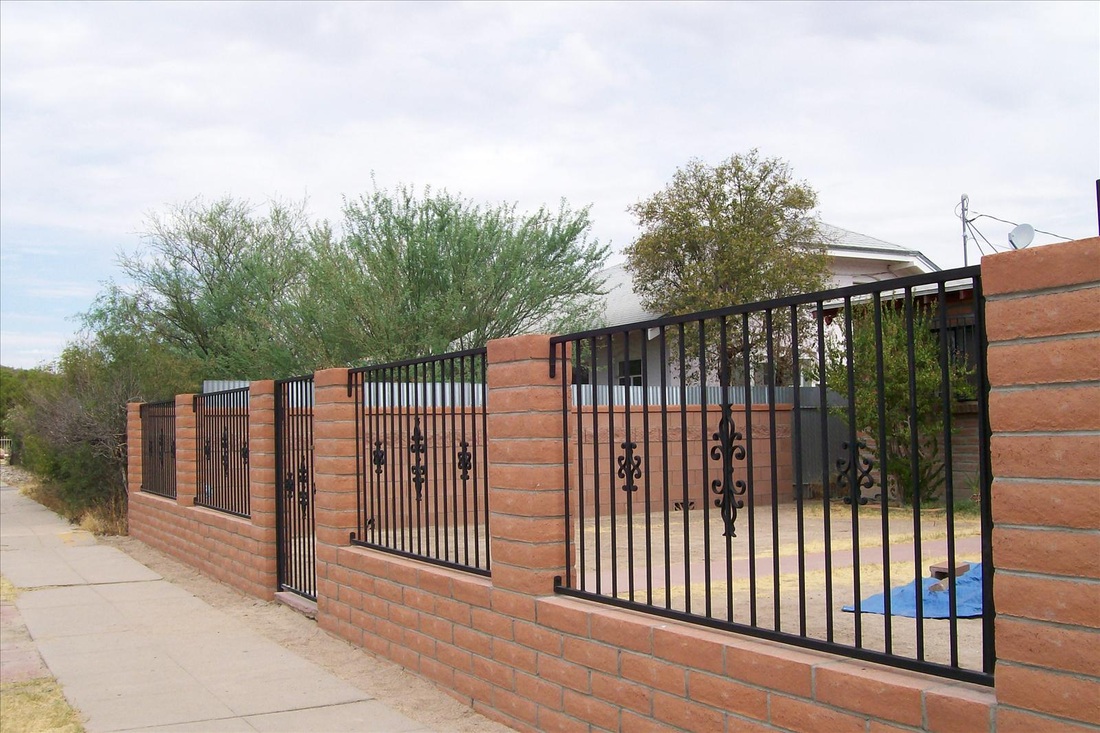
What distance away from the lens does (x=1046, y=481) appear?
2.99 meters

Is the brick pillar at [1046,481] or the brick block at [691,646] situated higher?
the brick pillar at [1046,481]

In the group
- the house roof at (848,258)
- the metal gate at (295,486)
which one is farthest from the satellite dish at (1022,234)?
the house roof at (848,258)

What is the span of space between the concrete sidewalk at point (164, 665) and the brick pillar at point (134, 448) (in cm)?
385

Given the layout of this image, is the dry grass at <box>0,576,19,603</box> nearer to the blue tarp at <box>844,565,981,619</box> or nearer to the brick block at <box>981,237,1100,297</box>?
the blue tarp at <box>844,565,981,619</box>

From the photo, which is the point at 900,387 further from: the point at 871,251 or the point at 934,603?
the point at 871,251

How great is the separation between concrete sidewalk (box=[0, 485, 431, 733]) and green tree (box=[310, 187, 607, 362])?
30.9 ft

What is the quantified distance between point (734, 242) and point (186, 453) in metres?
14.0

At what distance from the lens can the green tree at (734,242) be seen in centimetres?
2348

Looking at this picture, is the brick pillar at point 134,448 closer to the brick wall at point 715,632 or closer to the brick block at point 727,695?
the brick wall at point 715,632

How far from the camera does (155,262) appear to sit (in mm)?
28391

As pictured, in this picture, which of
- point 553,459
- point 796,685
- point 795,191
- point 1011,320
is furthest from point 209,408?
point 795,191

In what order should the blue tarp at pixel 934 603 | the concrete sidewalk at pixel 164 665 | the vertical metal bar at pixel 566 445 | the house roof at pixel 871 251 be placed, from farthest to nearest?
the house roof at pixel 871 251 → the blue tarp at pixel 934 603 → the concrete sidewalk at pixel 164 665 → the vertical metal bar at pixel 566 445

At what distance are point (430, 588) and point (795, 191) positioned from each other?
1939cm

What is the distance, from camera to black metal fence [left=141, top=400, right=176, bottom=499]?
14070mm
